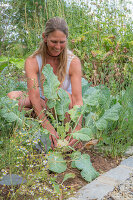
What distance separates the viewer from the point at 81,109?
7.85 ft

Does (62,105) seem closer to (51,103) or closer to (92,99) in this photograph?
(51,103)

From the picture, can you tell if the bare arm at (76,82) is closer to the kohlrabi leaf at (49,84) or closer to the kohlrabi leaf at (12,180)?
the kohlrabi leaf at (49,84)

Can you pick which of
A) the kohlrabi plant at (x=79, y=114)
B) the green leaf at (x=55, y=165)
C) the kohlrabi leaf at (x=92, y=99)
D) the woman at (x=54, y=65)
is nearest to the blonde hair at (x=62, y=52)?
the woman at (x=54, y=65)

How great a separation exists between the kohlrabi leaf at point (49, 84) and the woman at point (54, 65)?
0.10 m

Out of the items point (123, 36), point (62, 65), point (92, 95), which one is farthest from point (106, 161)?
point (123, 36)

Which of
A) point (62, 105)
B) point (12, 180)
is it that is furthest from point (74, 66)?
point (12, 180)

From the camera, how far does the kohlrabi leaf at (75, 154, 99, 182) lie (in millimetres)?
1975

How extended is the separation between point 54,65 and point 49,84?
39cm

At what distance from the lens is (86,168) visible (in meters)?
2.02

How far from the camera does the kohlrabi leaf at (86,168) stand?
6.48ft

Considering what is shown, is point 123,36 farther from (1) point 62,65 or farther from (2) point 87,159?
(2) point 87,159

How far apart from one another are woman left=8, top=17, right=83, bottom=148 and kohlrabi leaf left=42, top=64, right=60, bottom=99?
3.9 inches

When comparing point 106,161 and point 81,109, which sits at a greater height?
point 81,109

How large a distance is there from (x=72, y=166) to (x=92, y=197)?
1.38 feet
